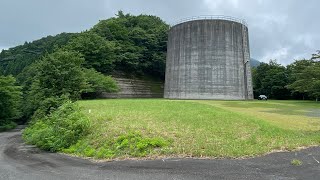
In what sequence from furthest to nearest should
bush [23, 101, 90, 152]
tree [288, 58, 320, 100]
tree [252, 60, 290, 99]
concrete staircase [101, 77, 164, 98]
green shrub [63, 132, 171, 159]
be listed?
tree [252, 60, 290, 99] → concrete staircase [101, 77, 164, 98] → tree [288, 58, 320, 100] → bush [23, 101, 90, 152] → green shrub [63, 132, 171, 159]

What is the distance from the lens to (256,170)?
900 cm

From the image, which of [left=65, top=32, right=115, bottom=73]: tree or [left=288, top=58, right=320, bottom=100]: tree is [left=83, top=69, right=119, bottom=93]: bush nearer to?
[left=65, top=32, right=115, bottom=73]: tree

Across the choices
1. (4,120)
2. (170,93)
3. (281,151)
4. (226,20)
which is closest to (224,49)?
(226,20)

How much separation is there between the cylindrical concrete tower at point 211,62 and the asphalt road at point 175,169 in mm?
28678

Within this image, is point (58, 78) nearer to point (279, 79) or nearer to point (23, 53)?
point (279, 79)

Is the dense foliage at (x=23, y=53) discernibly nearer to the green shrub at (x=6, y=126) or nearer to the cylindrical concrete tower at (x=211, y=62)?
the green shrub at (x=6, y=126)

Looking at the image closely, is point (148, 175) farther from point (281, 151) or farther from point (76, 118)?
point (76, 118)

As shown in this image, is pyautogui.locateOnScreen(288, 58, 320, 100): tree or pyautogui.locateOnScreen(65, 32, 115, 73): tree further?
pyautogui.locateOnScreen(65, 32, 115, 73): tree

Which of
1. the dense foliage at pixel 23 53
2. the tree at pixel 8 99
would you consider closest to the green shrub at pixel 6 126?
the tree at pixel 8 99

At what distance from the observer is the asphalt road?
8.71 metres

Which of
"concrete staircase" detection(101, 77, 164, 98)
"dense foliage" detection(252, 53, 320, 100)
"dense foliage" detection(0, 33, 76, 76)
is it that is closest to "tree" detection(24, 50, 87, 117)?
"concrete staircase" detection(101, 77, 164, 98)

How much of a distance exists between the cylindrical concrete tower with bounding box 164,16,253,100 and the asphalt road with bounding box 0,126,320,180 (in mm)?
28678

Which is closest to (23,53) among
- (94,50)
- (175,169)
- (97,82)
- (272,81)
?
(94,50)

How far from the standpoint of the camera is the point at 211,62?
1583 inches
